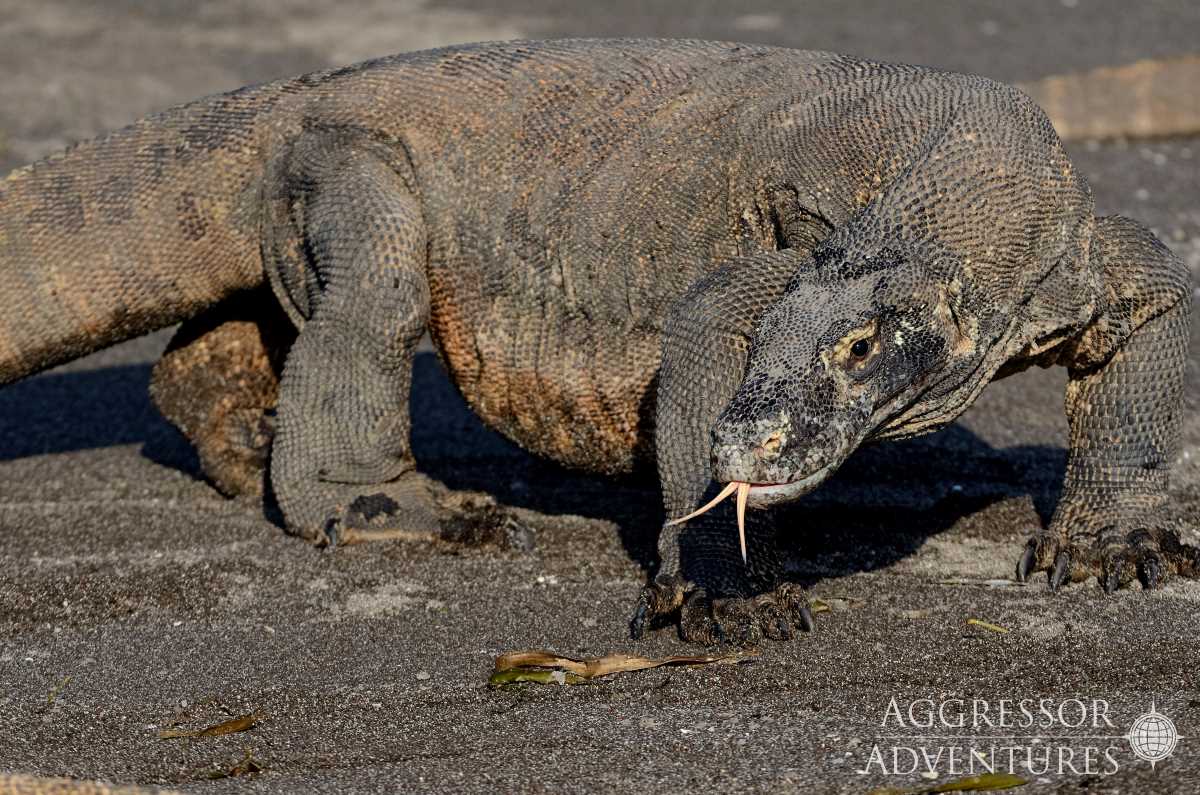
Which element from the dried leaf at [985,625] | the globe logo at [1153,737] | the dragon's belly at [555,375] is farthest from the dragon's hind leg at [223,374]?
the globe logo at [1153,737]

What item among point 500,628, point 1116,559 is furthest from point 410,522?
point 1116,559

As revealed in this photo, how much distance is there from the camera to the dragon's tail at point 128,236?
6.52m

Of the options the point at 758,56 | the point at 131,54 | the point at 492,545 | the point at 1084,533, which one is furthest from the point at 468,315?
the point at 131,54

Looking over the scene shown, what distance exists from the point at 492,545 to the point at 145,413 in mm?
2817

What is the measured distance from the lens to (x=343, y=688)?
16.4ft

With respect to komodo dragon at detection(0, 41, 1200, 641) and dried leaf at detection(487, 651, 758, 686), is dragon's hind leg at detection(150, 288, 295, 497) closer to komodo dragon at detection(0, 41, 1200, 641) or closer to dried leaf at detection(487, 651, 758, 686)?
komodo dragon at detection(0, 41, 1200, 641)

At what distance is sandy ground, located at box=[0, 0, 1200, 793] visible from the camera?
4.44 m

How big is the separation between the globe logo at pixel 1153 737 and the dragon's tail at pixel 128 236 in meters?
3.69

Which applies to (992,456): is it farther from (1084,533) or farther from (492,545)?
(492,545)

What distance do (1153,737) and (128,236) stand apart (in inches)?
160

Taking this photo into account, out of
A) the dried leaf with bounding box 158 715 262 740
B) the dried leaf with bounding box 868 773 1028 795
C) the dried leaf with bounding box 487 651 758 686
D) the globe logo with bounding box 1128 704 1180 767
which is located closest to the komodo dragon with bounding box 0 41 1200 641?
the dried leaf with bounding box 487 651 758 686

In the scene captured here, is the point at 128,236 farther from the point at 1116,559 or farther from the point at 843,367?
the point at 1116,559

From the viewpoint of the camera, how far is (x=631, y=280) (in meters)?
5.98

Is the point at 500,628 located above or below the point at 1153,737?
below
